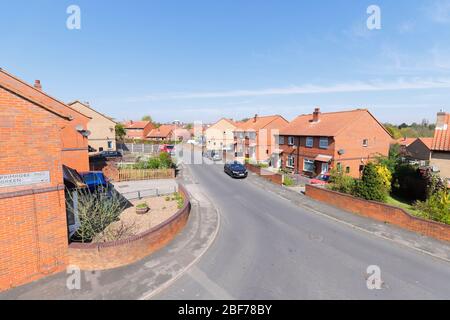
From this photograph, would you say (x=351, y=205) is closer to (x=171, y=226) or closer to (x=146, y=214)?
(x=171, y=226)

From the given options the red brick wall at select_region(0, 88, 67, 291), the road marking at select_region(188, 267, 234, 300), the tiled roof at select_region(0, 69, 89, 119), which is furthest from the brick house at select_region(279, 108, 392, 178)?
the red brick wall at select_region(0, 88, 67, 291)

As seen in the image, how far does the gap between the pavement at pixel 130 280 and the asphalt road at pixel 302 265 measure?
19.4 inches

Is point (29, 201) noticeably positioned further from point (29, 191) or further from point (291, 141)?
point (291, 141)

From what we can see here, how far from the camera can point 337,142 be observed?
81.1 feet

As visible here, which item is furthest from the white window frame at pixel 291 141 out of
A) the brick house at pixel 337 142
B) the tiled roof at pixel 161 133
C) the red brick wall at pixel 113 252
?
the tiled roof at pixel 161 133

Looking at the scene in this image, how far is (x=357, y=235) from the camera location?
11695 mm

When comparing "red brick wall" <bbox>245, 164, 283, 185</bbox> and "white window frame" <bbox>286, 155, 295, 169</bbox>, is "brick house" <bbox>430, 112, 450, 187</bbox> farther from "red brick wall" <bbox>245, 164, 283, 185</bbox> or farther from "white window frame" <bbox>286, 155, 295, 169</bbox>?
"white window frame" <bbox>286, 155, 295, 169</bbox>

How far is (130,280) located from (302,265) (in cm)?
600

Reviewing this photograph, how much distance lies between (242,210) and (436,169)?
522 inches

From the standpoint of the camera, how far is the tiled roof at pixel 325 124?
25614 millimetres

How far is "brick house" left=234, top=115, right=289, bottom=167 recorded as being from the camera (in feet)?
124

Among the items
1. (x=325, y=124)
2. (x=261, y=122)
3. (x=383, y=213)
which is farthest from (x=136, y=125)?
(x=383, y=213)

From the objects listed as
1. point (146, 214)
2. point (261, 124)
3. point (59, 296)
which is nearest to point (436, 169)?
point (146, 214)

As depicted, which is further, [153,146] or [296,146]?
[153,146]
